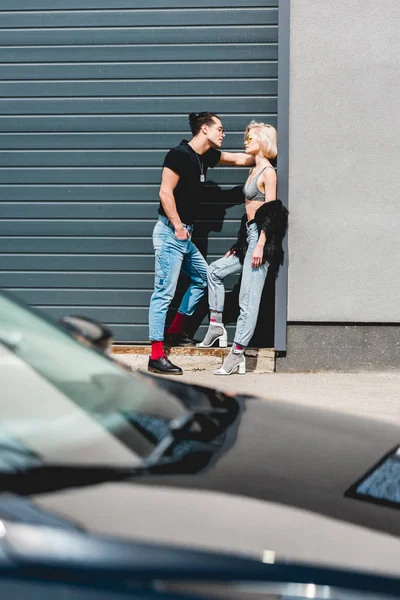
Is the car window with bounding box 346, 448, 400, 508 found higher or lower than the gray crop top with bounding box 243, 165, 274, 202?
lower

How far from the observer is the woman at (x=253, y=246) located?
24.8 feet

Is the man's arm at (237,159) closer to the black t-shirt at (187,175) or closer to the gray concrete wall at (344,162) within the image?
the black t-shirt at (187,175)

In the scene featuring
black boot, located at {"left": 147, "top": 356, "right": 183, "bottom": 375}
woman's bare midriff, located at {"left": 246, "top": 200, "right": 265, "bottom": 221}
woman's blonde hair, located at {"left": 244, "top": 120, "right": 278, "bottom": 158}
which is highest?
woman's blonde hair, located at {"left": 244, "top": 120, "right": 278, "bottom": 158}

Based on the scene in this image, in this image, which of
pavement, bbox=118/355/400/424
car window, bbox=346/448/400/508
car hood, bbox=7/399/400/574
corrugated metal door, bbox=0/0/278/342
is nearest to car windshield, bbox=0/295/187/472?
car hood, bbox=7/399/400/574

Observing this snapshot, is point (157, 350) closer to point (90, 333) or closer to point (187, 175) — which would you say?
point (187, 175)

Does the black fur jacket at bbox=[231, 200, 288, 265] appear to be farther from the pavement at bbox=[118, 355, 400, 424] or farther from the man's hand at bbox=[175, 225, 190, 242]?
the pavement at bbox=[118, 355, 400, 424]

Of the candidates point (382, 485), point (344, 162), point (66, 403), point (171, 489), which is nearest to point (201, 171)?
point (344, 162)

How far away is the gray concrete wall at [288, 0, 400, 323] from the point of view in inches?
307

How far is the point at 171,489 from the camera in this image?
6.52ft

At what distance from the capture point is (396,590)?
1.73 m

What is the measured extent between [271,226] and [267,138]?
2.51ft

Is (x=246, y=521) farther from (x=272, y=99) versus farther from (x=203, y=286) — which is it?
(x=272, y=99)

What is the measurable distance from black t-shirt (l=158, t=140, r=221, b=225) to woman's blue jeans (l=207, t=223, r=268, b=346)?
1.65ft

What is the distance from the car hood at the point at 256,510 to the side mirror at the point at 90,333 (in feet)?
2.42
